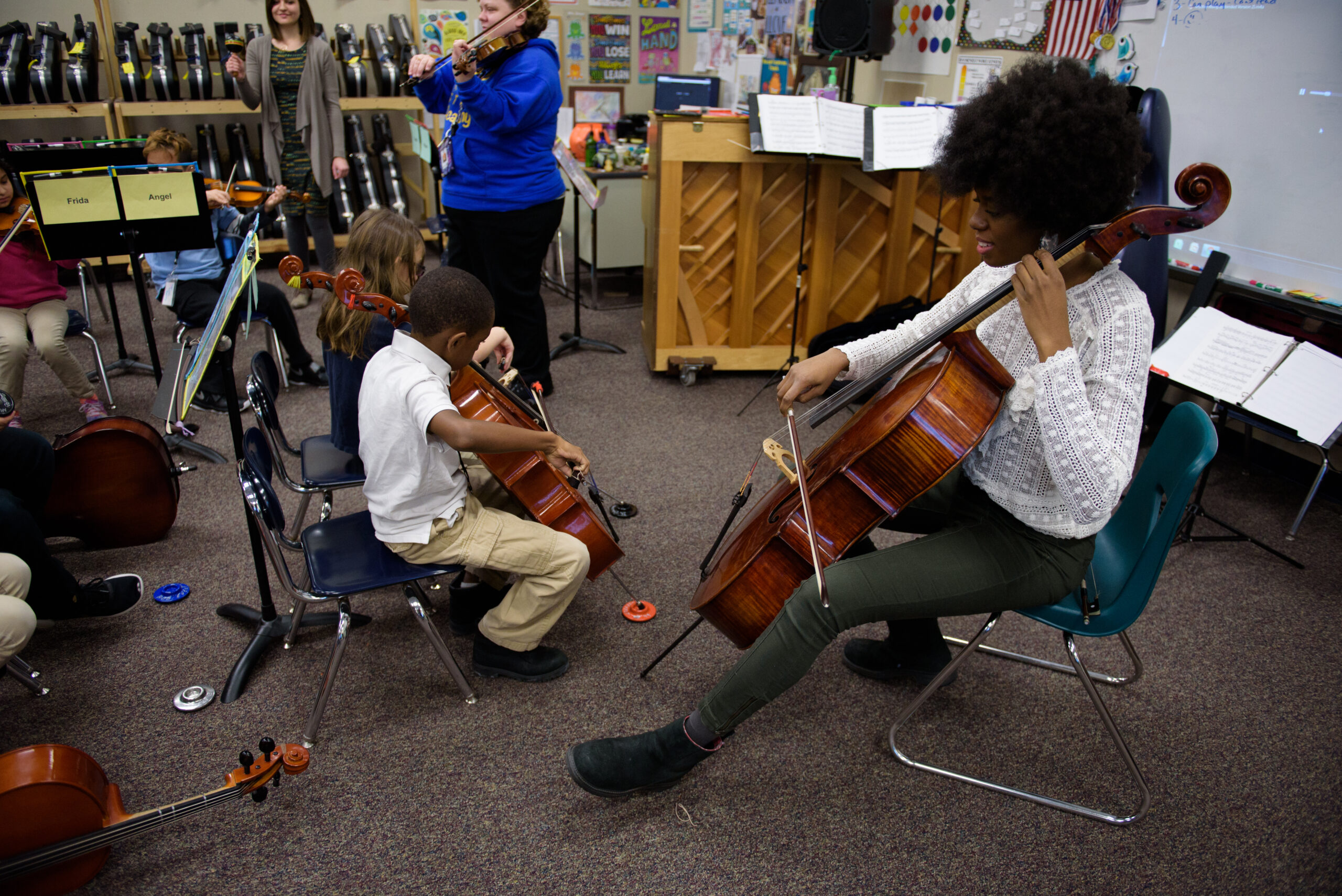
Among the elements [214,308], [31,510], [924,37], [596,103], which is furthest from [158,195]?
[596,103]

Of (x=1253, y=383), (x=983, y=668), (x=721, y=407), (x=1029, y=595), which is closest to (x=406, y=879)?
(x=1029, y=595)

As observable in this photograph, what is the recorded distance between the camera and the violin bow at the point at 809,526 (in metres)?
1.52

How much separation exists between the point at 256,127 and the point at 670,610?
5137mm

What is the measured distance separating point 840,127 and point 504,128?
1.46m

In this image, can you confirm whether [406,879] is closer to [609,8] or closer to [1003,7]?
[1003,7]

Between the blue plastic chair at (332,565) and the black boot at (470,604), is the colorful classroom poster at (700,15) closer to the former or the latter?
the black boot at (470,604)

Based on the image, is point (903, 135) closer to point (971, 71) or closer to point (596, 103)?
point (971, 71)

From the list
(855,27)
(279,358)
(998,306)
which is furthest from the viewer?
(855,27)

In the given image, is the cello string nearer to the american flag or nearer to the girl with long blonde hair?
the girl with long blonde hair

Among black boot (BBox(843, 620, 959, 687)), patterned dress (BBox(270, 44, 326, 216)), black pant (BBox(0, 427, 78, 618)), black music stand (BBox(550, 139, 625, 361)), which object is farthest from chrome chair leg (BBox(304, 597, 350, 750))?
patterned dress (BBox(270, 44, 326, 216))

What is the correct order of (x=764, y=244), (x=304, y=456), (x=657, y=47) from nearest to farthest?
1. (x=304, y=456)
2. (x=764, y=244)
3. (x=657, y=47)

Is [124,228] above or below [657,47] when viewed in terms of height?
→ below

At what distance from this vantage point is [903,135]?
3.57 meters

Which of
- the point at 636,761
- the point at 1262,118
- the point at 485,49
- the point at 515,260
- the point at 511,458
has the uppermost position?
the point at 485,49
